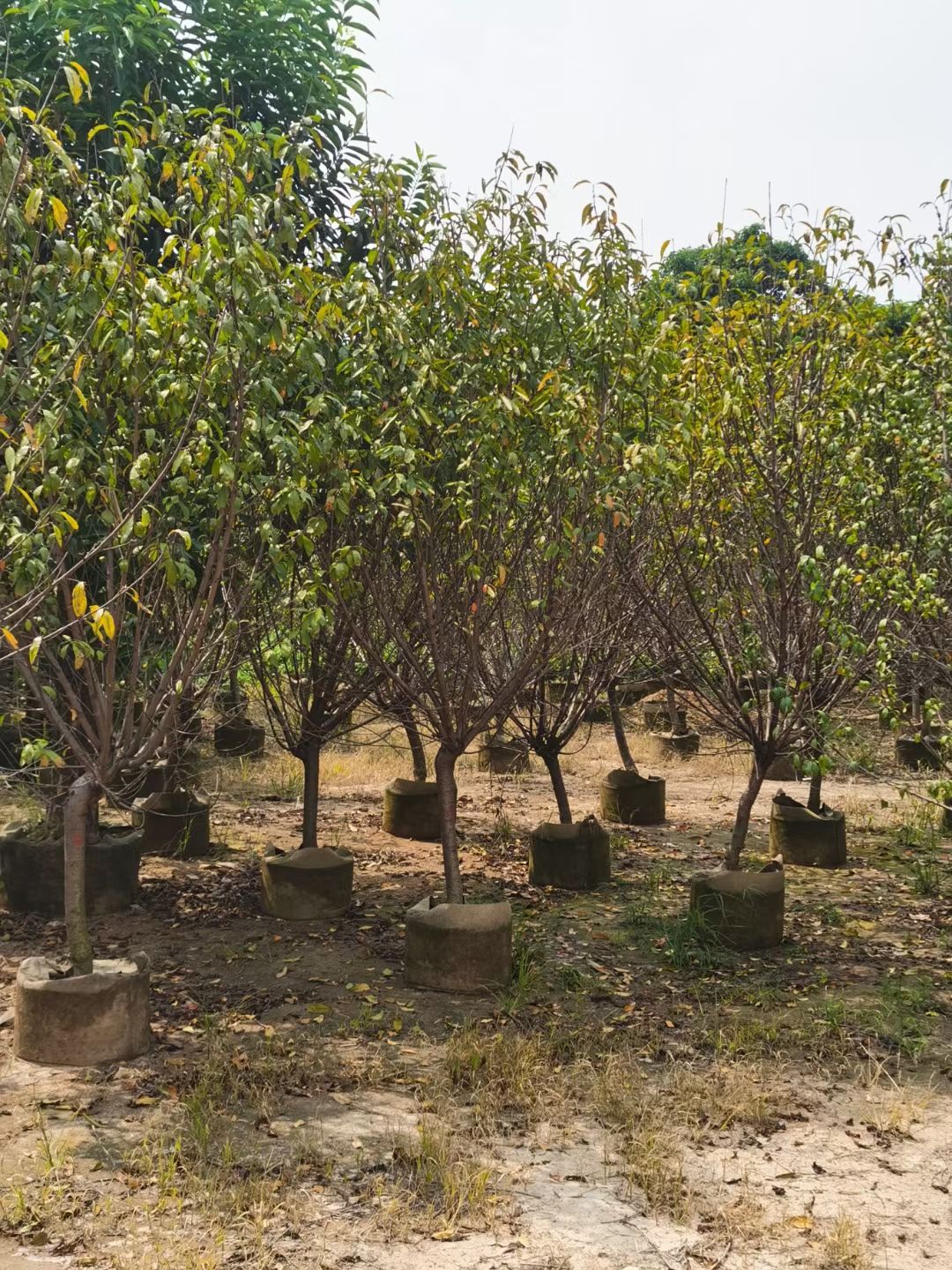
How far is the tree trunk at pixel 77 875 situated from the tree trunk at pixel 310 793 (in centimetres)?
283

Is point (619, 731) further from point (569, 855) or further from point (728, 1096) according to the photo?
point (728, 1096)

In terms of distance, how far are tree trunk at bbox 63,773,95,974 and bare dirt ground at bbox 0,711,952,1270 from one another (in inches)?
22.1

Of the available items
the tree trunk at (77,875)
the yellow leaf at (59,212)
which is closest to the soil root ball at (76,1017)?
the tree trunk at (77,875)

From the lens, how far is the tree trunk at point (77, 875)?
570 centimetres

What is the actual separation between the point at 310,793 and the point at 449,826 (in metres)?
1.91

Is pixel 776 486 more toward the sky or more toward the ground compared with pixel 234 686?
more toward the sky

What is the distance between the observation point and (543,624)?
6.74 meters

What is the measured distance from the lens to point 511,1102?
5254 millimetres

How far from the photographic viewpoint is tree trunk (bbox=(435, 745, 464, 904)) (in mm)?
7059

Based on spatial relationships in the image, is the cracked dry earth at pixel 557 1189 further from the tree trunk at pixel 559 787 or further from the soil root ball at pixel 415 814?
the soil root ball at pixel 415 814

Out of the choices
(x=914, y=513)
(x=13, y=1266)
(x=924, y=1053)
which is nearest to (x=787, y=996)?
(x=924, y=1053)

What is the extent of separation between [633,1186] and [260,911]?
14.6 feet

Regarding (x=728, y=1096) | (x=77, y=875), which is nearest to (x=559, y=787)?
(x=728, y=1096)

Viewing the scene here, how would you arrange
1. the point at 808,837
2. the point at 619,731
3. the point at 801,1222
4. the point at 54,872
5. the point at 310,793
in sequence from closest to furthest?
1. the point at 801,1222
2. the point at 54,872
3. the point at 310,793
4. the point at 808,837
5. the point at 619,731
